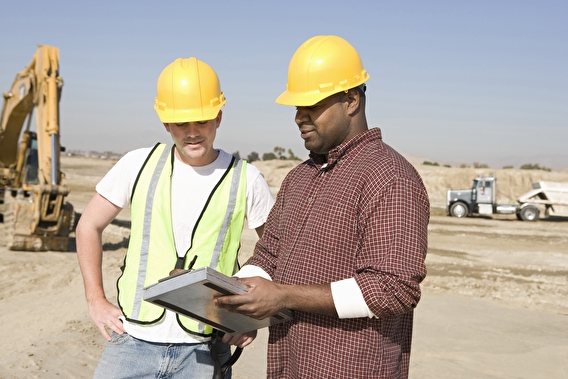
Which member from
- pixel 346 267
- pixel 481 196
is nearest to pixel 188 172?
pixel 346 267

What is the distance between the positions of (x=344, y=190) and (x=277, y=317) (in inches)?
20.8

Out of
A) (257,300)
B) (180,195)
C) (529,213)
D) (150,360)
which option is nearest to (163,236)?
(180,195)

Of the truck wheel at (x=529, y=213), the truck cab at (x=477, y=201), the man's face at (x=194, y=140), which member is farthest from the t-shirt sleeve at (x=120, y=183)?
the truck wheel at (x=529, y=213)

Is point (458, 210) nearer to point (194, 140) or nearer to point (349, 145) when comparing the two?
point (194, 140)

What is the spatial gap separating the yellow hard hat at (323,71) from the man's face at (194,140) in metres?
0.59

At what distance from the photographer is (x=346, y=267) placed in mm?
2244

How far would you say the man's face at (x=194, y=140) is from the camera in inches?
114

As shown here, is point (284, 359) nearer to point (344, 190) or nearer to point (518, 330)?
point (344, 190)

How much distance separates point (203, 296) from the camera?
216 cm

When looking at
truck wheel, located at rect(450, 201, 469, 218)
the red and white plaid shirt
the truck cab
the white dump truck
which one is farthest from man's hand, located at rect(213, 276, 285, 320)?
truck wheel, located at rect(450, 201, 469, 218)

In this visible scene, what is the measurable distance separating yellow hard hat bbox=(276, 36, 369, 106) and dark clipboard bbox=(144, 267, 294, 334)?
76 cm

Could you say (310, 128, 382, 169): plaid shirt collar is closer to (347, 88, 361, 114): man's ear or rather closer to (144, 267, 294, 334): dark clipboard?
(347, 88, 361, 114): man's ear

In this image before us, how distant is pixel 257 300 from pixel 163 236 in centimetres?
87

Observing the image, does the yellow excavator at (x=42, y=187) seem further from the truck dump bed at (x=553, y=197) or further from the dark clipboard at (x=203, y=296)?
the truck dump bed at (x=553, y=197)
